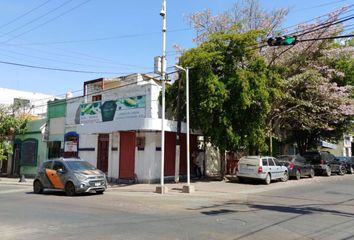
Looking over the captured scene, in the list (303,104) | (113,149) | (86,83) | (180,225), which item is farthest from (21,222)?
A: (303,104)

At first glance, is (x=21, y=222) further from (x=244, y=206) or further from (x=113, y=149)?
(x=113, y=149)

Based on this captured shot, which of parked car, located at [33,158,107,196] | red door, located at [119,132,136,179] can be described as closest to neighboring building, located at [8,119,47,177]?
red door, located at [119,132,136,179]

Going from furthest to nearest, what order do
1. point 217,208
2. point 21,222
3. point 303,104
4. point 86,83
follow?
point 86,83 < point 303,104 < point 217,208 < point 21,222

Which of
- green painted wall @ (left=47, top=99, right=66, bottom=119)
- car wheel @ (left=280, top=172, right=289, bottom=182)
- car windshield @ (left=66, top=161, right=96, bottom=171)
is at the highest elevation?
green painted wall @ (left=47, top=99, right=66, bottom=119)

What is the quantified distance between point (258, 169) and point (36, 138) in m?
18.8

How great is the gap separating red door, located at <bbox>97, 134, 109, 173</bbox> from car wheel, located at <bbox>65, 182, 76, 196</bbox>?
776cm

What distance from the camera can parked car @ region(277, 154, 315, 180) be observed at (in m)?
25.2

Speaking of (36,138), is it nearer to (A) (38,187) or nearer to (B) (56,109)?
(B) (56,109)

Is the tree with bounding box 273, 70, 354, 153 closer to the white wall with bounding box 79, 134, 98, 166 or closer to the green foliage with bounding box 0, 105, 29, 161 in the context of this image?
the white wall with bounding box 79, 134, 98, 166

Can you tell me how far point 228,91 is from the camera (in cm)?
2183

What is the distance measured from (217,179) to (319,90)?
993cm

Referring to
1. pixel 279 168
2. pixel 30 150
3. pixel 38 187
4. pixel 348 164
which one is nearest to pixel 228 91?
pixel 279 168

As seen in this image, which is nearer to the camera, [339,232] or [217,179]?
[339,232]

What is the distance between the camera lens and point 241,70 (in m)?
22.2
